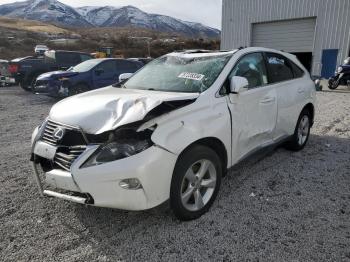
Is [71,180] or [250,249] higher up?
[71,180]

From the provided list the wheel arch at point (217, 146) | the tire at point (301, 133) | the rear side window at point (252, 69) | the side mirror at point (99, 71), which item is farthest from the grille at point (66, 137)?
the side mirror at point (99, 71)

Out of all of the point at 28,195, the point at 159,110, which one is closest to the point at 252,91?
the point at 159,110

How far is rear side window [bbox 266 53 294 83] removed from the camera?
4483 millimetres

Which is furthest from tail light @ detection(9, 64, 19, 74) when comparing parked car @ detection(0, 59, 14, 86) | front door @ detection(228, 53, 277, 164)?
front door @ detection(228, 53, 277, 164)

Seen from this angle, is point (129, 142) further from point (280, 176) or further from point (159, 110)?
point (280, 176)

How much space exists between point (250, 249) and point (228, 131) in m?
1.21

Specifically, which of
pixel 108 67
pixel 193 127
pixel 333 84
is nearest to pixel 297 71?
pixel 193 127

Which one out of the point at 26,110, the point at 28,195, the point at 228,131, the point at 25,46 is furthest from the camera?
the point at 25,46

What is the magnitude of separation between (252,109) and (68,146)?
215 centimetres

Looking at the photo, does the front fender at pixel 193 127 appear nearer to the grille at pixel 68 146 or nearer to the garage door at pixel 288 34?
the grille at pixel 68 146

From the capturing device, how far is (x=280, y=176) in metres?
4.31

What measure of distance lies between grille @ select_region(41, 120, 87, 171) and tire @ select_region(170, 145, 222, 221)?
867mm

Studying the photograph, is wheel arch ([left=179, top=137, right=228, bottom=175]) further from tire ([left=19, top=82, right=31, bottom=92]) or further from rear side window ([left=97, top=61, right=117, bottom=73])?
tire ([left=19, top=82, right=31, bottom=92])

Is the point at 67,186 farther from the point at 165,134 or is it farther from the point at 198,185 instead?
the point at 198,185
